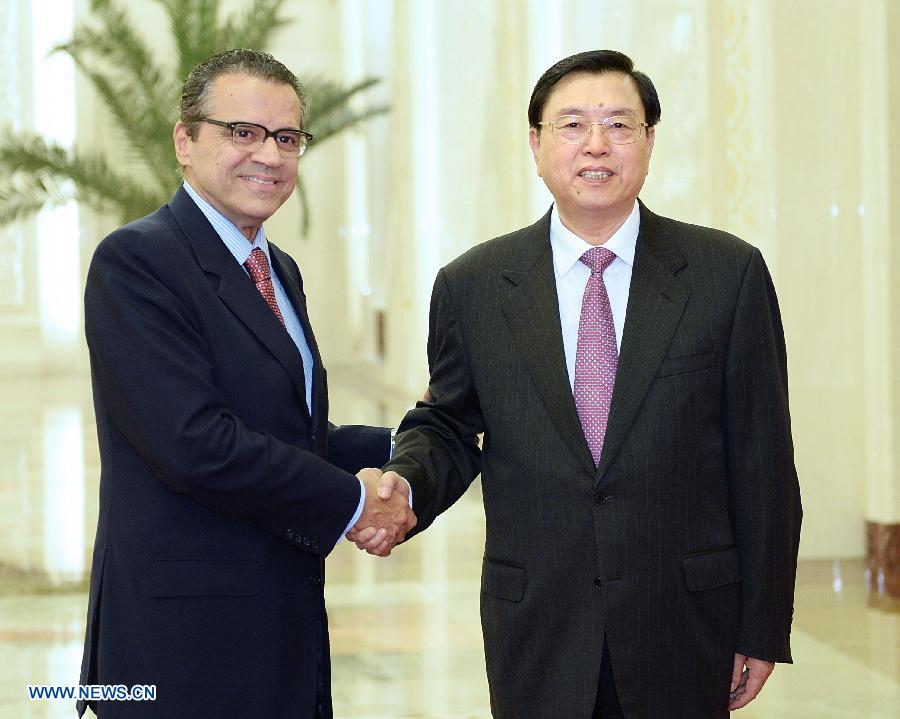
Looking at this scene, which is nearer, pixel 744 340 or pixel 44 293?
pixel 744 340

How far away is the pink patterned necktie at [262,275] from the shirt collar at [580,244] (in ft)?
2.02

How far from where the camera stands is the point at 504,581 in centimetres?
A: 260

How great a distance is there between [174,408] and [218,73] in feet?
2.41

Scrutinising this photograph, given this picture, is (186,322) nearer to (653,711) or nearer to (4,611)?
(653,711)

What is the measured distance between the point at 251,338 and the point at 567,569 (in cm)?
79

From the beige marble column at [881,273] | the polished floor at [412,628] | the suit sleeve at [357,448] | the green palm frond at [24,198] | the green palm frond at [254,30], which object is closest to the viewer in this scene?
the suit sleeve at [357,448]

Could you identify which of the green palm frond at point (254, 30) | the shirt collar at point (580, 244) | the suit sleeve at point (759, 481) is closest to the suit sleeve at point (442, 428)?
the shirt collar at point (580, 244)

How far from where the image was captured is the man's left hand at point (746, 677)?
2.58 m

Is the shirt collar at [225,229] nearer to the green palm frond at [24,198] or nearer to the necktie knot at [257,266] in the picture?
the necktie knot at [257,266]

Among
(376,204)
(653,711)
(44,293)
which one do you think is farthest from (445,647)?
(44,293)

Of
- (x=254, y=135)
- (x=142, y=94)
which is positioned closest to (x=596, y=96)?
(x=254, y=135)

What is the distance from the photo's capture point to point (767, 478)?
2.53 metres

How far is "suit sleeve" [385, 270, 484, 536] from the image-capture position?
275 cm

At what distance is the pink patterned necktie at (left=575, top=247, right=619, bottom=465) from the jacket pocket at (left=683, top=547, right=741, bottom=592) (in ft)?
0.93
